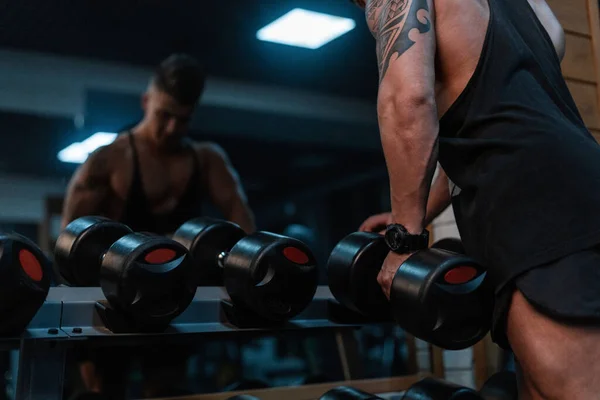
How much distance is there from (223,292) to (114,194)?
999 mm

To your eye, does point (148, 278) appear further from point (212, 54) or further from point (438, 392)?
point (212, 54)

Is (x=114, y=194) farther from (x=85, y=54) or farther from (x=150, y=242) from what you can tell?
(x=150, y=242)

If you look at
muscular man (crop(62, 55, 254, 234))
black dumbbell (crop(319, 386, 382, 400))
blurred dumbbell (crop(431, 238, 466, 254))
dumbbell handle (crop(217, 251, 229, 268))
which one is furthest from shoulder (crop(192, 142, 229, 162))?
A: black dumbbell (crop(319, 386, 382, 400))

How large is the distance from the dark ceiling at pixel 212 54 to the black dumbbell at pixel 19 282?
1.69 metres

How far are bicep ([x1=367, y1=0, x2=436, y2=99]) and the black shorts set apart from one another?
0.39m

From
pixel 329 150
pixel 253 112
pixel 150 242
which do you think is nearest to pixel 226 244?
pixel 150 242

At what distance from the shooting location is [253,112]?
368 cm

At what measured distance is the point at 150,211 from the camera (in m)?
2.77

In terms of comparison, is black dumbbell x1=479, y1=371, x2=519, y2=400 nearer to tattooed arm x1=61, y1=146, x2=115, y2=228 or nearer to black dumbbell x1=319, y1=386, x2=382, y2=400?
black dumbbell x1=319, y1=386, x2=382, y2=400

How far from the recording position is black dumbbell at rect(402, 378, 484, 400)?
1429 millimetres

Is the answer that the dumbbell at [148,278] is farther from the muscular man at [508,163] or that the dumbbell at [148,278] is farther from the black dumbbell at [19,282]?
the muscular man at [508,163]

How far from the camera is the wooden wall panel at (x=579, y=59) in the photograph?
2.16 metres

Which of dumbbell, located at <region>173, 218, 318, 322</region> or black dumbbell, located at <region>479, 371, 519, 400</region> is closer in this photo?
dumbbell, located at <region>173, 218, 318, 322</region>

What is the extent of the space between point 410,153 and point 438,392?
627 mm
